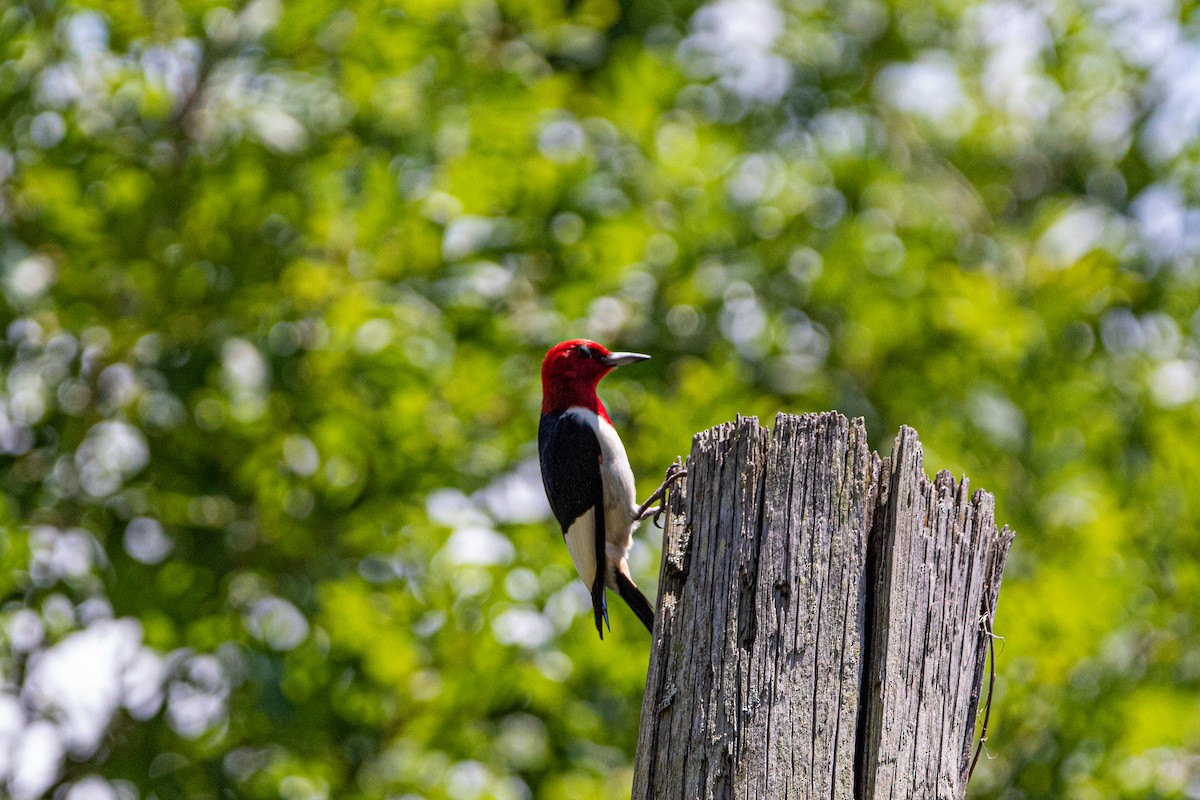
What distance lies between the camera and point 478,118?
7762 millimetres

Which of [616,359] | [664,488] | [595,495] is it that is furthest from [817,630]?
[616,359]

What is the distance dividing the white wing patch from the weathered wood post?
1.81m

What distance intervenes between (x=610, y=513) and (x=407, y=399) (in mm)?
3073

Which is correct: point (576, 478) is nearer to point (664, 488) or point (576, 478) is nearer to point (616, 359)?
point (616, 359)

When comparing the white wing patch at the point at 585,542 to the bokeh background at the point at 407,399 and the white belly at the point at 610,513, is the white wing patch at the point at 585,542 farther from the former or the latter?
the bokeh background at the point at 407,399

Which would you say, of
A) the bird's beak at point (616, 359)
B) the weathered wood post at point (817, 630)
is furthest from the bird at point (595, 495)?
the weathered wood post at point (817, 630)

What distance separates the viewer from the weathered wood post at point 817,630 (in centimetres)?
231

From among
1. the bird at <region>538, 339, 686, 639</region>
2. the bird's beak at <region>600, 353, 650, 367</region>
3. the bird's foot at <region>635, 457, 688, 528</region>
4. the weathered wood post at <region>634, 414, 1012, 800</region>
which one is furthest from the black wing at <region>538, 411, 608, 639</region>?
the weathered wood post at <region>634, 414, 1012, 800</region>

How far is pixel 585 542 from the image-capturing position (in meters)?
4.39

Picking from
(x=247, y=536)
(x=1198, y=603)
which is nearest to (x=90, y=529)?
(x=247, y=536)

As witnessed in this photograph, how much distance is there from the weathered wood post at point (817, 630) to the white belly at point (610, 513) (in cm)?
173

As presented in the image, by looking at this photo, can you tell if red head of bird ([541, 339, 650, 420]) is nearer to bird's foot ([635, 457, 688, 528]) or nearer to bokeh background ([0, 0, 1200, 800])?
bird's foot ([635, 457, 688, 528])

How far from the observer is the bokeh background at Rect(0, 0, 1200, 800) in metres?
7.07

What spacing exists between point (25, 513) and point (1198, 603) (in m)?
7.22
